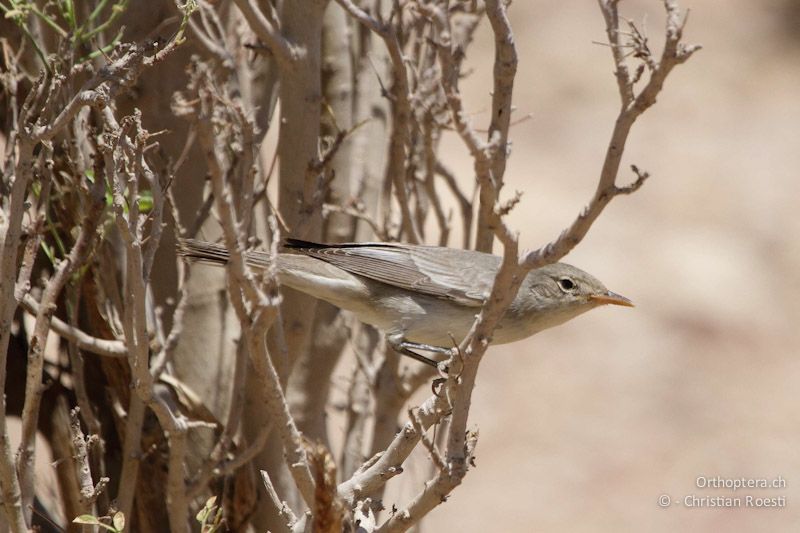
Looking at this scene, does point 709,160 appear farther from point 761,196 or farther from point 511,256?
point 511,256

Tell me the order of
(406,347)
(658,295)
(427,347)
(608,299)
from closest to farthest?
(427,347)
(406,347)
(608,299)
(658,295)

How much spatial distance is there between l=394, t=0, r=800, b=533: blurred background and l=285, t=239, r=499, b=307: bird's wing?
5.21 metres

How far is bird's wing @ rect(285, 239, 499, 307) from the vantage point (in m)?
4.07

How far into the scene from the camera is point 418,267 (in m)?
4.21

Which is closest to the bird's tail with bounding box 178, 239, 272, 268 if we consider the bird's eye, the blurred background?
the bird's eye

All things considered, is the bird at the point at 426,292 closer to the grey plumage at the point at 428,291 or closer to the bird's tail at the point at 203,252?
the grey plumage at the point at 428,291

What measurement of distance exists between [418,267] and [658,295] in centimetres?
698

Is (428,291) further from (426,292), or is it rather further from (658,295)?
(658,295)

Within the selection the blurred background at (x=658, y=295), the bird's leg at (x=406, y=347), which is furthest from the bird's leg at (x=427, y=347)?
the blurred background at (x=658, y=295)

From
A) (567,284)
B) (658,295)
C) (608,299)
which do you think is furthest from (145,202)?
(658,295)

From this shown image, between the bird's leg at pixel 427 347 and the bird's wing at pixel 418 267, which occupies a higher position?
the bird's wing at pixel 418 267

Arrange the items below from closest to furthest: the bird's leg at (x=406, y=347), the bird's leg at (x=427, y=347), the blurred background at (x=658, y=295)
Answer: the bird's leg at (x=427, y=347) < the bird's leg at (x=406, y=347) < the blurred background at (x=658, y=295)

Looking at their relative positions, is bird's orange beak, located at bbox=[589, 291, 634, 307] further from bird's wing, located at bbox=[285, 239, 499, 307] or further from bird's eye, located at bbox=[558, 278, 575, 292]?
bird's wing, located at bbox=[285, 239, 499, 307]

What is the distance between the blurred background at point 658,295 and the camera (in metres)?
9.04
